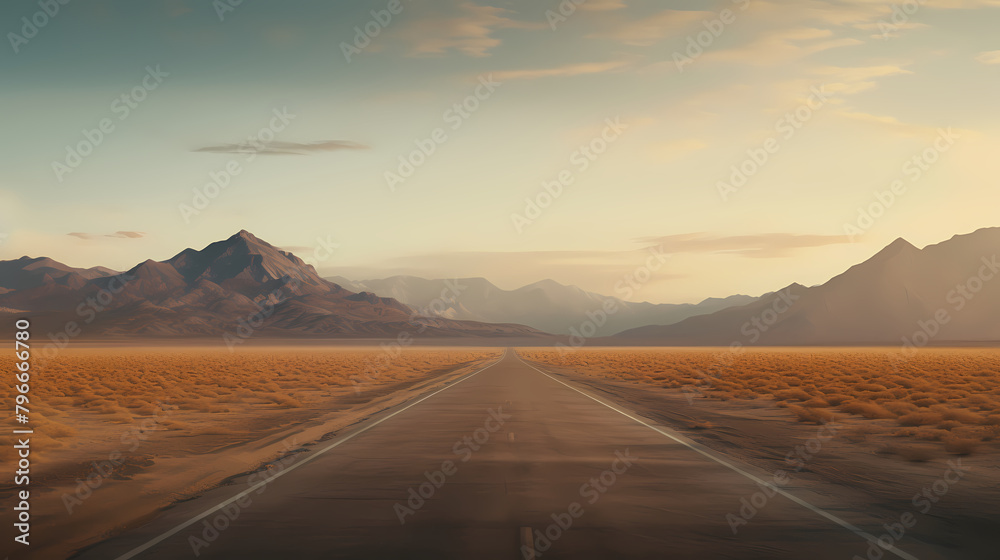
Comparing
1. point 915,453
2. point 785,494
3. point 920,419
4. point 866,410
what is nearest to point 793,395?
point 866,410

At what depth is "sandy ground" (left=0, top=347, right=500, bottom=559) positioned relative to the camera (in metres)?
9.28

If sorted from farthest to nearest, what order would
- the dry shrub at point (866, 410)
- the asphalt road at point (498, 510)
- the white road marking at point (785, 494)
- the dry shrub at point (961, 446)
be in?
the dry shrub at point (866, 410) → the dry shrub at point (961, 446) → the white road marking at point (785, 494) → the asphalt road at point (498, 510)

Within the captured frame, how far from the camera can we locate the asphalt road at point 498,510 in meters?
7.62

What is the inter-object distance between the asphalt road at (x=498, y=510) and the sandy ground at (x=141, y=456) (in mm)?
701

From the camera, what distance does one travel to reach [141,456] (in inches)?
577

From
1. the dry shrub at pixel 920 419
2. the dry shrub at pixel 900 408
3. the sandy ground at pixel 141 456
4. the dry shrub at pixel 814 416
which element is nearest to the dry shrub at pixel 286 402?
the sandy ground at pixel 141 456

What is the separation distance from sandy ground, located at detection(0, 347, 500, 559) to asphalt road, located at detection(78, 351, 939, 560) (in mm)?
701

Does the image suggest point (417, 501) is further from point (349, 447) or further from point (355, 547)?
point (349, 447)

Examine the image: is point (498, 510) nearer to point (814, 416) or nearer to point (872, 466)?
point (872, 466)

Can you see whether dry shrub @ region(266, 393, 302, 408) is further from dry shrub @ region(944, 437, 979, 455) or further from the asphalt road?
dry shrub @ region(944, 437, 979, 455)

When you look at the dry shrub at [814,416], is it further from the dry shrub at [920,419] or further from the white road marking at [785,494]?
the white road marking at [785,494]

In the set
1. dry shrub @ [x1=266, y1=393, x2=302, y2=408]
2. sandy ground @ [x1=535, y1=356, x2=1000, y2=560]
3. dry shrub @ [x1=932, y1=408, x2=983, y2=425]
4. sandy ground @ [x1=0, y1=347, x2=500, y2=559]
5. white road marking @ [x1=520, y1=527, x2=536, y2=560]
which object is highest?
dry shrub @ [x1=266, y1=393, x2=302, y2=408]

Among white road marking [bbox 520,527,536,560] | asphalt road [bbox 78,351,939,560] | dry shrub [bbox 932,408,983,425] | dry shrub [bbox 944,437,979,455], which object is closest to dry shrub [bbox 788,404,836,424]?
dry shrub [bbox 932,408,983,425]

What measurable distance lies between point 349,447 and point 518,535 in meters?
8.01
